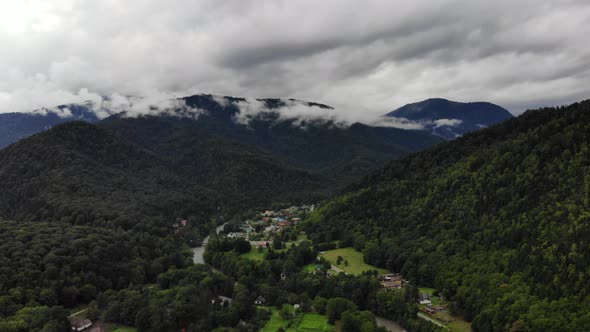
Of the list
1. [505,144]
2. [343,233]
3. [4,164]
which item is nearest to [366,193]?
[343,233]

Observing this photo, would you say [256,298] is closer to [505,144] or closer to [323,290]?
[323,290]

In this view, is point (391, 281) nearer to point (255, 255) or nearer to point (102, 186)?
point (255, 255)

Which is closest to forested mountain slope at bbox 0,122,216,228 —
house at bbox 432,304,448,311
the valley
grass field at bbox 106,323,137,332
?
the valley

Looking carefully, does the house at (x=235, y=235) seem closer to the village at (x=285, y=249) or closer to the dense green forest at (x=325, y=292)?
the village at (x=285, y=249)

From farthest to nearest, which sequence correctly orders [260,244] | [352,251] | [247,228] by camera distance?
Result: [247,228] < [260,244] < [352,251]

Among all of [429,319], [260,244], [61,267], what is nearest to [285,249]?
[260,244]
